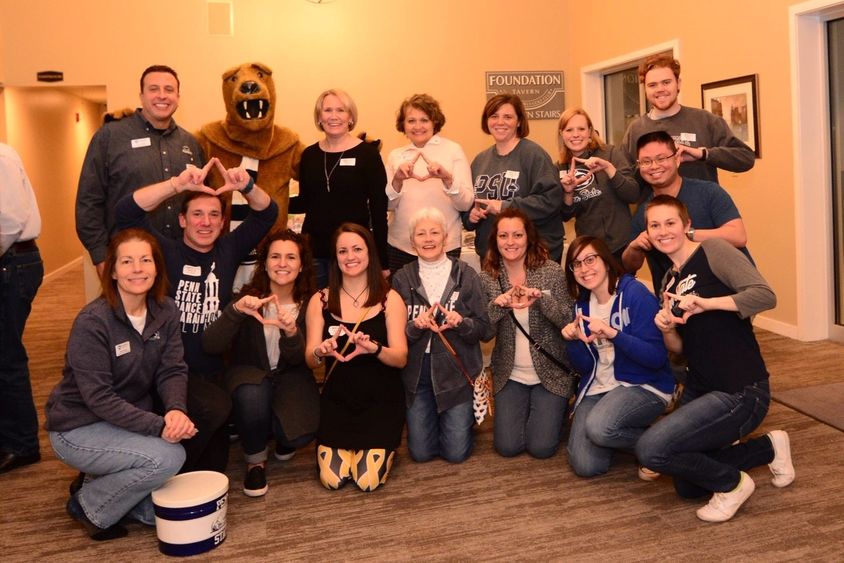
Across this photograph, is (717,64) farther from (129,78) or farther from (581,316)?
(129,78)

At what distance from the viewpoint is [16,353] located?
3.30 metres

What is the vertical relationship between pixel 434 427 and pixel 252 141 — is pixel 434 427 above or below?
below

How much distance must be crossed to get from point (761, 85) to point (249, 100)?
11.0 feet

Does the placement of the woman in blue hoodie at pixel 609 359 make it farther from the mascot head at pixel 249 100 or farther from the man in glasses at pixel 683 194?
the mascot head at pixel 249 100

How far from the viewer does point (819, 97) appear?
4.91 m

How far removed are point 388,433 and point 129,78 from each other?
504 cm

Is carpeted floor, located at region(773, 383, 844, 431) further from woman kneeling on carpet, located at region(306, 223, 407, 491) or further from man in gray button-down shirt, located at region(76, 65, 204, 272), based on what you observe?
man in gray button-down shirt, located at region(76, 65, 204, 272)

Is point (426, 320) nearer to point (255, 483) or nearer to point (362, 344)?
point (362, 344)

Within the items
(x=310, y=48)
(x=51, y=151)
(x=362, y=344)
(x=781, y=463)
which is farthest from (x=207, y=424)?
(x=51, y=151)

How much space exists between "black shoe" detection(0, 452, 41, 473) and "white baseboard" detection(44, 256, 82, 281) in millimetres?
6636

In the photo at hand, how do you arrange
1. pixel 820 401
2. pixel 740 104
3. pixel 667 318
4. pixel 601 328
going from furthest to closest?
pixel 740 104 → pixel 820 401 → pixel 601 328 → pixel 667 318

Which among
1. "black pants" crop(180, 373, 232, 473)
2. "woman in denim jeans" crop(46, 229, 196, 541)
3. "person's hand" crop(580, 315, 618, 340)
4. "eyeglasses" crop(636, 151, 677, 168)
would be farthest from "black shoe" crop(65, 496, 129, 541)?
"eyeglasses" crop(636, 151, 677, 168)

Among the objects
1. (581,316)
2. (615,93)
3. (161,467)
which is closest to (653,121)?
(581,316)

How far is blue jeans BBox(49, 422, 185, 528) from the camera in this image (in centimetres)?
261
